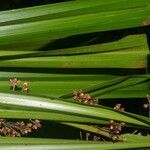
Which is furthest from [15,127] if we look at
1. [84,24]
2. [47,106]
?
[84,24]

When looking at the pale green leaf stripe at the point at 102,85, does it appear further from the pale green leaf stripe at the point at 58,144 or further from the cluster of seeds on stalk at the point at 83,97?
the pale green leaf stripe at the point at 58,144

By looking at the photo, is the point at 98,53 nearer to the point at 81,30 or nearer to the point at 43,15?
the point at 81,30

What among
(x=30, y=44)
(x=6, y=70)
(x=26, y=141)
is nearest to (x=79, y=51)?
(x=30, y=44)

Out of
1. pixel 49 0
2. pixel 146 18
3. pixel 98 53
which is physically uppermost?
pixel 49 0

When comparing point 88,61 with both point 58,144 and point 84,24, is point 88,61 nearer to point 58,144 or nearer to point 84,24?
point 84,24

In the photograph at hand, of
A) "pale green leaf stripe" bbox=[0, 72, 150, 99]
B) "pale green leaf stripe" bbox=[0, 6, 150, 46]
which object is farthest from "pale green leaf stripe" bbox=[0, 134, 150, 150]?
"pale green leaf stripe" bbox=[0, 6, 150, 46]
